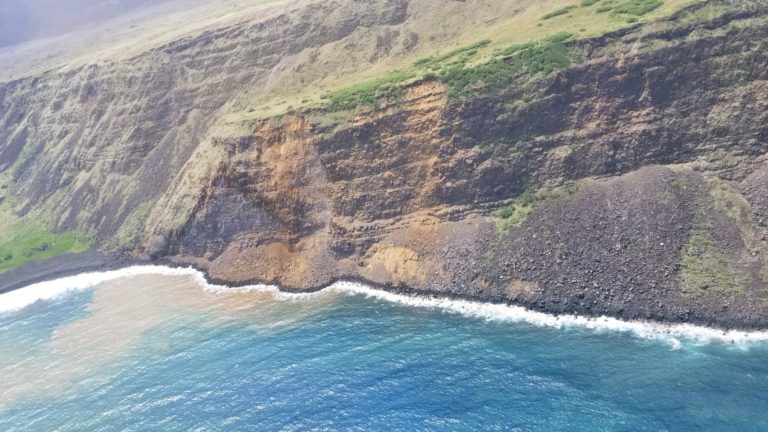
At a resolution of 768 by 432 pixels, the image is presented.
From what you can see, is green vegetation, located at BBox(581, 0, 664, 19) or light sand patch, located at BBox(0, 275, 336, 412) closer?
light sand patch, located at BBox(0, 275, 336, 412)

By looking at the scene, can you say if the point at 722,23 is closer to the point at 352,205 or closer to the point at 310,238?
the point at 352,205

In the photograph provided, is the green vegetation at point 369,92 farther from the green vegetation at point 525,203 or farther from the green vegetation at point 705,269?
the green vegetation at point 705,269

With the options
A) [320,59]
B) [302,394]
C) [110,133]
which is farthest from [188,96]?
[302,394]

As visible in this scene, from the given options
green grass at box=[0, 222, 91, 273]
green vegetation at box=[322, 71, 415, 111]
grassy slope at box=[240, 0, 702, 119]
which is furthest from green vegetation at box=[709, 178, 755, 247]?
green grass at box=[0, 222, 91, 273]

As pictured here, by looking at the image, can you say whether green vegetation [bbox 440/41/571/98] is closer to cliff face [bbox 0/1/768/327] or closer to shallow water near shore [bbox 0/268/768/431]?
cliff face [bbox 0/1/768/327]

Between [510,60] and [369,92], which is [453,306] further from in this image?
[369,92]
